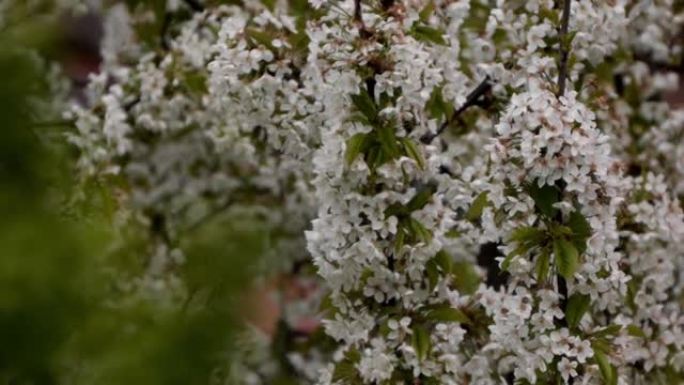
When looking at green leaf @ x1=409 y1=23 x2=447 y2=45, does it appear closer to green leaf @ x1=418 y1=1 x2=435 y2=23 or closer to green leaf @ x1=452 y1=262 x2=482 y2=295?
green leaf @ x1=418 y1=1 x2=435 y2=23

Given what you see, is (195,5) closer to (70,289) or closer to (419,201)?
(419,201)

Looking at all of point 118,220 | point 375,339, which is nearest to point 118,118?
point 118,220

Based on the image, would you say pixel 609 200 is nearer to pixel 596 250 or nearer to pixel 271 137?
pixel 596 250

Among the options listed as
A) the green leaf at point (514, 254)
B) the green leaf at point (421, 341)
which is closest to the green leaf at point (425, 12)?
the green leaf at point (514, 254)

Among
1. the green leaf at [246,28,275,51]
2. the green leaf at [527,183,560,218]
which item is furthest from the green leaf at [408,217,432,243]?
the green leaf at [246,28,275,51]

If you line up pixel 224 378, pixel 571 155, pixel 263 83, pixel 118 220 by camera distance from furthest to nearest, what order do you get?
pixel 118 220, pixel 263 83, pixel 571 155, pixel 224 378

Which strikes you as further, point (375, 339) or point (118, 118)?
point (118, 118)

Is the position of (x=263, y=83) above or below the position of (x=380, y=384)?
above
